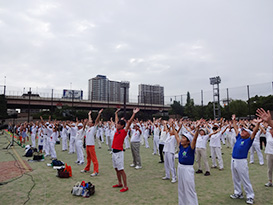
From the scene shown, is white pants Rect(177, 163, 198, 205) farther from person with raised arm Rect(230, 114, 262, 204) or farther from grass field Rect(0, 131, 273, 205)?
person with raised arm Rect(230, 114, 262, 204)

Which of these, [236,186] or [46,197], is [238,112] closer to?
[236,186]

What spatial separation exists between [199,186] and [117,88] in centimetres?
7940

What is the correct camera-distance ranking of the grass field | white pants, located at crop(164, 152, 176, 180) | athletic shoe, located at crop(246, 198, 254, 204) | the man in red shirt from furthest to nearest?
white pants, located at crop(164, 152, 176, 180) < the man in red shirt < the grass field < athletic shoe, located at crop(246, 198, 254, 204)

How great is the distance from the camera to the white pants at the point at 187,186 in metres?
4.13

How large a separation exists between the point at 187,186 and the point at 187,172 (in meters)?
0.29

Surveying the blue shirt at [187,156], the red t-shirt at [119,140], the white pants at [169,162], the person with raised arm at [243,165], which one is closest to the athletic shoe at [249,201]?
the person with raised arm at [243,165]

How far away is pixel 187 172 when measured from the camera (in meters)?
4.23

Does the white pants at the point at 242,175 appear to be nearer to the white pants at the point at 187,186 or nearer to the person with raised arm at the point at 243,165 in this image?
the person with raised arm at the point at 243,165

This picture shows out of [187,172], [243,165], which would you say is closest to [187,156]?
[187,172]

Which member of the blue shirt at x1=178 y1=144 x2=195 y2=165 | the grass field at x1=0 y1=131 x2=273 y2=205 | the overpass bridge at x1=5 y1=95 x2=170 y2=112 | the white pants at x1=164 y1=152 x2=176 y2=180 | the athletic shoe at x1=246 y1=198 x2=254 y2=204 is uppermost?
the overpass bridge at x1=5 y1=95 x2=170 y2=112

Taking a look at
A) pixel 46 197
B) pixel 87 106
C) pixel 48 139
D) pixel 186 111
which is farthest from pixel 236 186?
pixel 87 106

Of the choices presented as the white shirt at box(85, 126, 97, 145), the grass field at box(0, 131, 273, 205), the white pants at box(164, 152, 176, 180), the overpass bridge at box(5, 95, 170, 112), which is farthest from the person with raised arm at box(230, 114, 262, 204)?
the overpass bridge at box(5, 95, 170, 112)

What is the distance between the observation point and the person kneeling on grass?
4.14 metres

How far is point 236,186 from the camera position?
18.1ft
